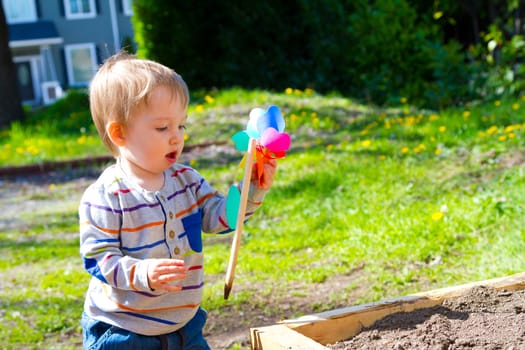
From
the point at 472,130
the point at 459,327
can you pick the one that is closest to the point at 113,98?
the point at 459,327

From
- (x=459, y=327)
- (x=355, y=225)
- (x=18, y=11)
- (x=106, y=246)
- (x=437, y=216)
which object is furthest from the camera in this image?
(x=18, y=11)

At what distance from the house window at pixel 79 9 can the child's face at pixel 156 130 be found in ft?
82.5

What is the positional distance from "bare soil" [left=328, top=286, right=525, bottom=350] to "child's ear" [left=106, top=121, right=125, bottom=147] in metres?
0.97

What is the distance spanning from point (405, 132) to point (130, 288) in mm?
5124

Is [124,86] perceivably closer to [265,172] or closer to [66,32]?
[265,172]

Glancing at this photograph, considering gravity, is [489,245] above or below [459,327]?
below

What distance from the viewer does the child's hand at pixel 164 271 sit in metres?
2.03

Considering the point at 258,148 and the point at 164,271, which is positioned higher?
the point at 258,148

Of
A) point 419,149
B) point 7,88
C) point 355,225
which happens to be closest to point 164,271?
point 355,225

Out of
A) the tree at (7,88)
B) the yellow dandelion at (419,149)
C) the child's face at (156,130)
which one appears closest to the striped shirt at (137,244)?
the child's face at (156,130)

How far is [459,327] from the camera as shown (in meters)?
2.30

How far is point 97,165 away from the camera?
8.63 meters

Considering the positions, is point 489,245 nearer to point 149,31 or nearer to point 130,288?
point 130,288

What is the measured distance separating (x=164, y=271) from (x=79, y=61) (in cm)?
2645
